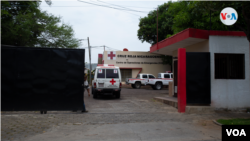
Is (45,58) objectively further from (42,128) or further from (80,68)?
(42,128)

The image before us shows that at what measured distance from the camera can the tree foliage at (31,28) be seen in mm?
20141

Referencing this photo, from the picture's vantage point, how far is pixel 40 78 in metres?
7.02

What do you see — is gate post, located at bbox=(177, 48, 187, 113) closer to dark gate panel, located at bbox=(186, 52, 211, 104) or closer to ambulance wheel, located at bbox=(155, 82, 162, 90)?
dark gate panel, located at bbox=(186, 52, 211, 104)

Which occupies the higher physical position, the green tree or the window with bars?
the green tree

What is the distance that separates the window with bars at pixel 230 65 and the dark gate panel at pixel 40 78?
6.29m

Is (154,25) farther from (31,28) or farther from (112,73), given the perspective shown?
(112,73)

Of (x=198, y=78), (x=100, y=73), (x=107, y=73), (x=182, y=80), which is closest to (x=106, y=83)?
(x=107, y=73)

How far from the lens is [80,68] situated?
7074 millimetres

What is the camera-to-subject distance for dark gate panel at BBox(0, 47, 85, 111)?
6.92m

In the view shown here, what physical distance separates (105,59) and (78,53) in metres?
23.9

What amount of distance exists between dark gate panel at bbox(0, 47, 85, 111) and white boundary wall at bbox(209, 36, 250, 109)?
5.93 meters

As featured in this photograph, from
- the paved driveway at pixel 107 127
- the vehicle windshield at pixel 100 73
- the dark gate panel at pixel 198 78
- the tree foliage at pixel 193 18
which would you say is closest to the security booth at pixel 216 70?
the dark gate panel at pixel 198 78

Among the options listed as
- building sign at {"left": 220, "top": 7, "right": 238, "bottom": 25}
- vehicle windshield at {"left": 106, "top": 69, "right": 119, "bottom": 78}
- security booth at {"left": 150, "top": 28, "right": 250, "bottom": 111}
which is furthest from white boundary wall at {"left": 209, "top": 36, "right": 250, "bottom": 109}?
vehicle windshield at {"left": 106, "top": 69, "right": 119, "bottom": 78}

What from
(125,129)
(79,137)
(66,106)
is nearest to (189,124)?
(125,129)
